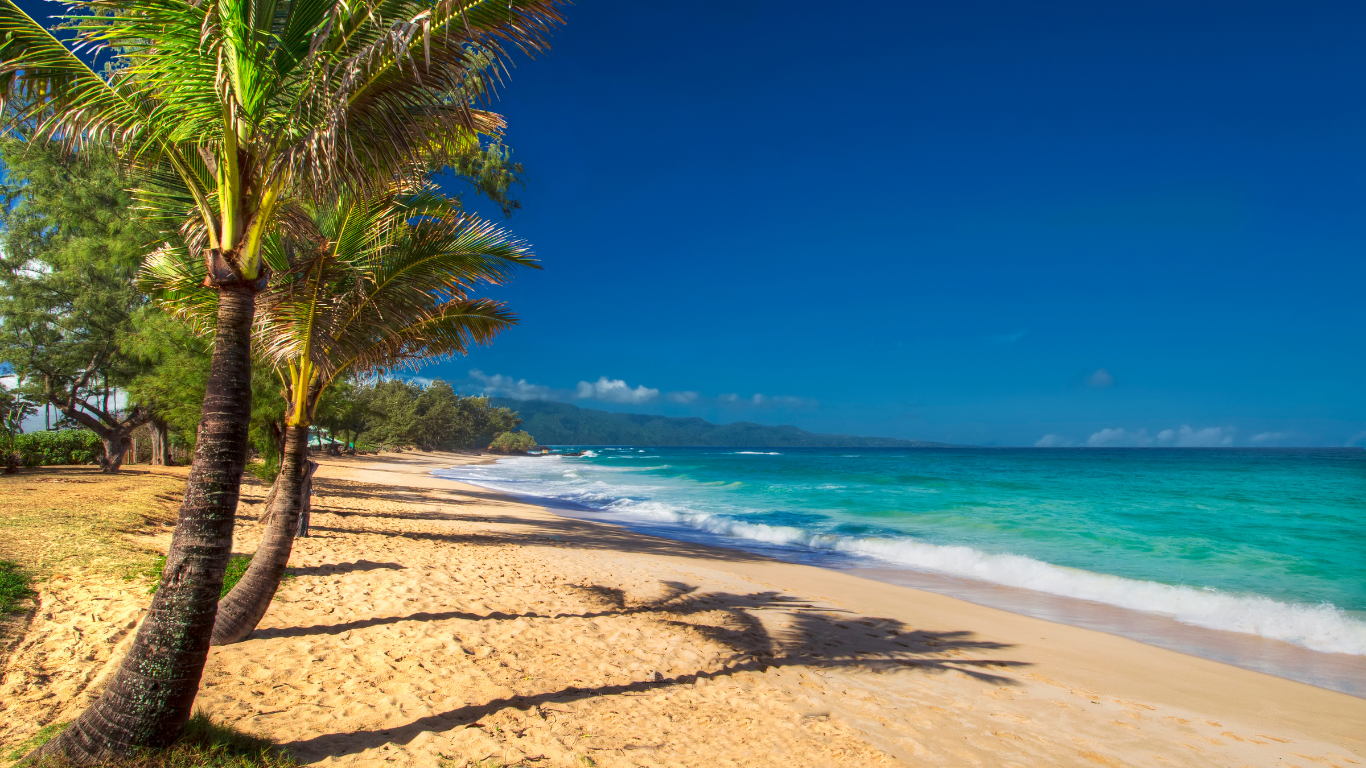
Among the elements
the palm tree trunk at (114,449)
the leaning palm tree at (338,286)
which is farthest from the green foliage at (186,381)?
the leaning palm tree at (338,286)

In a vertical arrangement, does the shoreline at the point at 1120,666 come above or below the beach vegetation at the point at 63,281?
below

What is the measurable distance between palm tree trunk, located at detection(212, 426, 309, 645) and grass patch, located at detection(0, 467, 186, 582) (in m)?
2.29

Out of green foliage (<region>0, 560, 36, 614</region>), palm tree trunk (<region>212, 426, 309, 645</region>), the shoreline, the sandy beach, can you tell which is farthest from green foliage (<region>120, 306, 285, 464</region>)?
the shoreline

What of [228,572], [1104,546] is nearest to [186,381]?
[228,572]

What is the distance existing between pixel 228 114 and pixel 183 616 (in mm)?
2617

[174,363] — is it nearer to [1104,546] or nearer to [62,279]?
[62,279]

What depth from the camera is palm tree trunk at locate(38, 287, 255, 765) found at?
3.01 metres

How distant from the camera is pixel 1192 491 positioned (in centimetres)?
3406

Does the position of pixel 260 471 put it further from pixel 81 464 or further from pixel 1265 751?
pixel 1265 751

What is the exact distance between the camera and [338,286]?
6035mm

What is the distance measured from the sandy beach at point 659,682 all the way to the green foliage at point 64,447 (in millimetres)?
16129

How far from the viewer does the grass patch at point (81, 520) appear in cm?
640

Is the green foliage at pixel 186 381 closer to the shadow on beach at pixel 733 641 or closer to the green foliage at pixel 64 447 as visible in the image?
the shadow on beach at pixel 733 641

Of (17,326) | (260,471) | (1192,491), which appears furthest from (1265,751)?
(1192,491)
